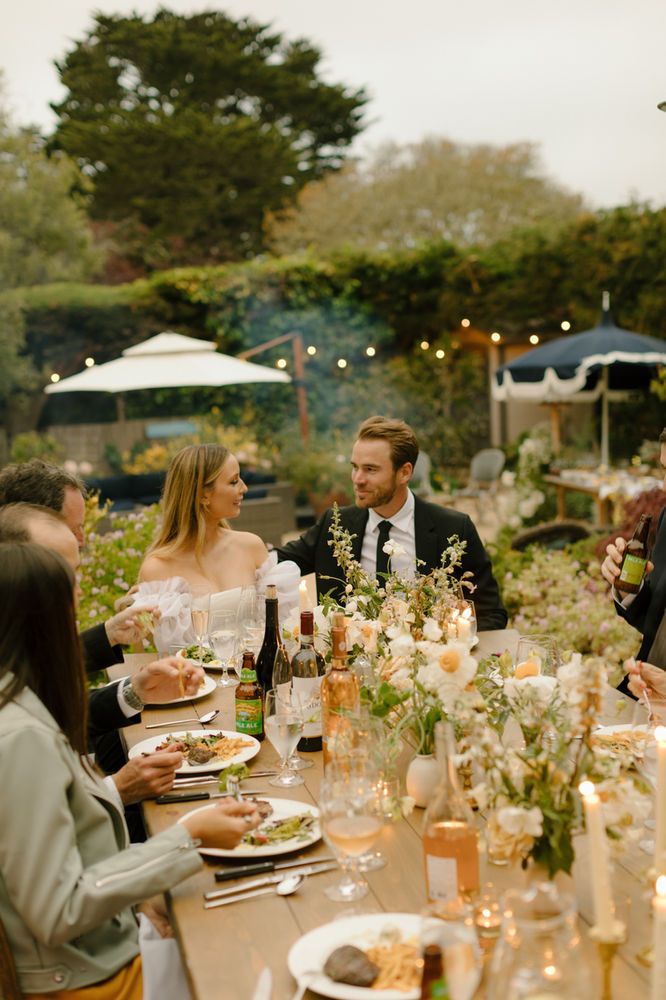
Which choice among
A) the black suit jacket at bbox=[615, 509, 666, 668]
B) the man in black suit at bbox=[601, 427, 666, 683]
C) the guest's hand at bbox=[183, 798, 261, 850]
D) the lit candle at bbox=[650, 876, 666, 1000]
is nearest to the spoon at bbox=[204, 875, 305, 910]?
the guest's hand at bbox=[183, 798, 261, 850]

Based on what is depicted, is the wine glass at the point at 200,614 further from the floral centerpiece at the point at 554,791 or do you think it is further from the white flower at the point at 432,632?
the floral centerpiece at the point at 554,791

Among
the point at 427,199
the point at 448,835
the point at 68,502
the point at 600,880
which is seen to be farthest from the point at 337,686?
the point at 427,199

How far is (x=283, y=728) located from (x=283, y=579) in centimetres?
169

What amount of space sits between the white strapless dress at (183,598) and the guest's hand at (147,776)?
815mm

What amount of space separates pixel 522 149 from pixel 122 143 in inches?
434

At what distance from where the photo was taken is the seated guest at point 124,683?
2.08 metres

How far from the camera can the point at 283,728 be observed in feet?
6.92

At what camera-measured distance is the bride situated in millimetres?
3811

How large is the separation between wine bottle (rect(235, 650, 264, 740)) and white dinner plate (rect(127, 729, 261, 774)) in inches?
1.1

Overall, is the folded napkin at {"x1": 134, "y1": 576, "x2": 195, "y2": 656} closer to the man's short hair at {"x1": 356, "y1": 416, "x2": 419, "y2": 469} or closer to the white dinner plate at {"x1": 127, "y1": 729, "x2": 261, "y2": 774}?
the white dinner plate at {"x1": 127, "y1": 729, "x2": 261, "y2": 774}

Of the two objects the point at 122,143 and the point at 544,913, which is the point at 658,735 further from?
the point at 122,143

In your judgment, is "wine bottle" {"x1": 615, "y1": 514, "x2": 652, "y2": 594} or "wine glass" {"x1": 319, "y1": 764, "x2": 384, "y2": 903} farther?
"wine bottle" {"x1": 615, "y1": 514, "x2": 652, "y2": 594}

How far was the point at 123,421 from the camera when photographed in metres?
15.9

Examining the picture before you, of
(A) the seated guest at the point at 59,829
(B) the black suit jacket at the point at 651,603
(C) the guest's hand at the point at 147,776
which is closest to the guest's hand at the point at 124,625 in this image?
(C) the guest's hand at the point at 147,776
